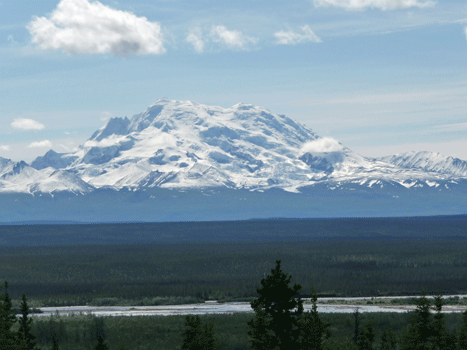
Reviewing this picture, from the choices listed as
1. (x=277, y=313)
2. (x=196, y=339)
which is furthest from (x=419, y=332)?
(x=277, y=313)

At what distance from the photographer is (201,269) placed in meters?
179

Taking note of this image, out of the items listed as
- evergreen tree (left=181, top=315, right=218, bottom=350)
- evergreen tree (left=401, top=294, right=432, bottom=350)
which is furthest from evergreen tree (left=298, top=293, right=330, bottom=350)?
evergreen tree (left=401, top=294, right=432, bottom=350)

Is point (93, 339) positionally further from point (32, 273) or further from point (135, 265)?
point (135, 265)

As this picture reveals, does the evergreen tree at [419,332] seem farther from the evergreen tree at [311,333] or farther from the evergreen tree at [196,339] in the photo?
the evergreen tree at [196,339]

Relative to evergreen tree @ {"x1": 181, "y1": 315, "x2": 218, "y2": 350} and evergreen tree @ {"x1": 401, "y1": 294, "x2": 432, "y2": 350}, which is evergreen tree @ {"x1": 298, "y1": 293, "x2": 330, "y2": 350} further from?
evergreen tree @ {"x1": 401, "y1": 294, "x2": 432, "y2": 350}

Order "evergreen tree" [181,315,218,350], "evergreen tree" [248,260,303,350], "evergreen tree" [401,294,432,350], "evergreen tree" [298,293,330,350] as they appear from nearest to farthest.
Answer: "evergreen tree" [248,260,303,350] → "evergreen tree" [298,293,330,350] → "evergreen tree" [181,315,218,350] → "evergreen tree" [401,294,432,350]

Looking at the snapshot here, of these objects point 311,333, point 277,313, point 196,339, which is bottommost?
point 196,339

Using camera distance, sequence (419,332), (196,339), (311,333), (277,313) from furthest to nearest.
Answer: (419,332), (196,339), (311,333), (277,313)

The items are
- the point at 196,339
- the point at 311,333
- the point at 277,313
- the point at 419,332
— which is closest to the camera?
the point at 277,313

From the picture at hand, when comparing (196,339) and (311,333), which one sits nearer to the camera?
(311,333)

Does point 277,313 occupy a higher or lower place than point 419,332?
higher

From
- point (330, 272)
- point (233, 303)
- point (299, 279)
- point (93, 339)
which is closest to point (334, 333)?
point (93, 339)

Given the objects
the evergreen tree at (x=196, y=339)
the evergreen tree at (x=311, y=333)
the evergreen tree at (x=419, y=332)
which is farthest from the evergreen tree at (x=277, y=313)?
the evergreen tree at (x=419, y=332)

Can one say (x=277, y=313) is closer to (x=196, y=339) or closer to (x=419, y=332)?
(x=196, y=339)
